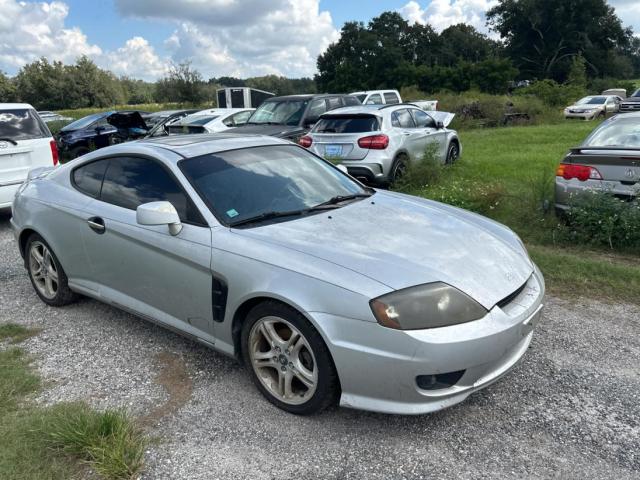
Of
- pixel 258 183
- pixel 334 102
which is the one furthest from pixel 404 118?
pixel 258 183

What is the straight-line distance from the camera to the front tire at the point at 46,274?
4.57 meters

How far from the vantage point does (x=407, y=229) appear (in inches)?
131

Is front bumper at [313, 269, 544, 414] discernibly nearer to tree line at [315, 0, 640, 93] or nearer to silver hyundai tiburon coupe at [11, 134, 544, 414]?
silver hyundai tiburon coupe at [11, 134, 544, 414]

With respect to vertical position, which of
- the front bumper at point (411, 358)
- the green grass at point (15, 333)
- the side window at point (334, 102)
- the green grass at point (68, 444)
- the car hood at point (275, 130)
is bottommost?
the green grass at point (15, 333)

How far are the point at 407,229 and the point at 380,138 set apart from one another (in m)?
5.73

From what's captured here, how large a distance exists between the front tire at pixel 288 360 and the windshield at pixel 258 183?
0.73m

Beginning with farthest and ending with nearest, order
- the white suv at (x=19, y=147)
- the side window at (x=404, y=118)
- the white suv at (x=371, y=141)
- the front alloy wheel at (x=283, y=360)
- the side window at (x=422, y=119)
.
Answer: the side window at (x=422, y=119) → the side window at (x=404, y=118) → the white suv at (x=371, y=141) → the white suv at (x=19, y=147) → the front alloy wheel at (x=283, y=360)

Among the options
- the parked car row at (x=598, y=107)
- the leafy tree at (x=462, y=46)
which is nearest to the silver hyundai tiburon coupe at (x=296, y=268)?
the parked car row at (x=598, y=107)

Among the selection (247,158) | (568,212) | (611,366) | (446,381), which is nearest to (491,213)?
(568,212)

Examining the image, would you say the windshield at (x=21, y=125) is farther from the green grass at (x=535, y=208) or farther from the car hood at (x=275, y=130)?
the green grass at (x=535, y=208)

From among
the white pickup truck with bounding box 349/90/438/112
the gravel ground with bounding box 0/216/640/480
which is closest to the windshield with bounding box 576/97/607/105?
the white pickup truck with bounding box 349/90/438/112

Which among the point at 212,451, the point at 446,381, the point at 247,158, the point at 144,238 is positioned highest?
the point at 247,158

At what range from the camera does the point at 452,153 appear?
38.4 ft

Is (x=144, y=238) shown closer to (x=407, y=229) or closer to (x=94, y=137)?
(x=407, y=229)
